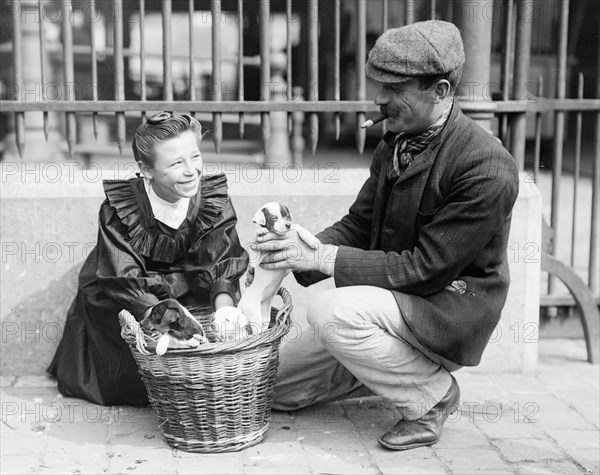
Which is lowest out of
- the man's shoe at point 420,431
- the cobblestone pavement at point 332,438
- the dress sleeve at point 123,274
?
the cobblestone pavement at point 332,438

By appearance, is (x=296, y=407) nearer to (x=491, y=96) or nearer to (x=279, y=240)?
(x=279, y=240)

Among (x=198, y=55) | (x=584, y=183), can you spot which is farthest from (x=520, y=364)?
(x=584, y=183)

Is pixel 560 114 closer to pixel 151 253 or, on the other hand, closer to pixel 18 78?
pixel 151 253

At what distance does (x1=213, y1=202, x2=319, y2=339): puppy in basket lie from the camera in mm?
3512

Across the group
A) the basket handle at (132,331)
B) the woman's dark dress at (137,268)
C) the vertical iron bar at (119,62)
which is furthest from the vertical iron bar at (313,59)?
the basket handle at (132,331)

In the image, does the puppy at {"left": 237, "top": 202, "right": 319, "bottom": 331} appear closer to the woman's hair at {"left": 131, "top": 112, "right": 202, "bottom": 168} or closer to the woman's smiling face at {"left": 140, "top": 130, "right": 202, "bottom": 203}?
the woman's smiling face at {"left": 140, "top": 130, "right": 202, "bottom": 203}

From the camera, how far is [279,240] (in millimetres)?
3543

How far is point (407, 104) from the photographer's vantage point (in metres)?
3.51

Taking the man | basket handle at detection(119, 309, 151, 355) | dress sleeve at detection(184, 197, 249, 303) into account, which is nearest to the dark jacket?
the man

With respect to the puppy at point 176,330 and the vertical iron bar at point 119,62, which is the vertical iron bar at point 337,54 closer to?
the vertical iron bar at point 119,62

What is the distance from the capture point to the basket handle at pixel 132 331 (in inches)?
133

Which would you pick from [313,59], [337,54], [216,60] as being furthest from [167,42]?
[337,54]

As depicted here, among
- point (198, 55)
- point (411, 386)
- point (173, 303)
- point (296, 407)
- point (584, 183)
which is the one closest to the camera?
point (173, 303)

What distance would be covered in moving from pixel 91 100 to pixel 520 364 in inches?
99.7
